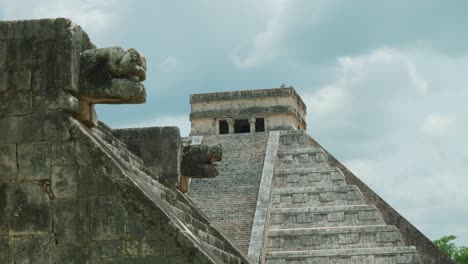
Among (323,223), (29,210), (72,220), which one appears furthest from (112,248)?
(323,223)

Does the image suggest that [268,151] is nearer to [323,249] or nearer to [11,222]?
[323,249]

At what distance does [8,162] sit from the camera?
275 inches

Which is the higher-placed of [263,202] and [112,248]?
[263,202]

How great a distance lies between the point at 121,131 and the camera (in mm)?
10570

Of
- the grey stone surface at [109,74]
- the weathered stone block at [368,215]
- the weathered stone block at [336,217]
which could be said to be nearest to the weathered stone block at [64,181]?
the grey stone surface at [109,74]

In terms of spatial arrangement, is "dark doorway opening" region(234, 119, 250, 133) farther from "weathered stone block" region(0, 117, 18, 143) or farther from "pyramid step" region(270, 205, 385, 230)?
"weathered stone block" region(0, 117, 18, 143)

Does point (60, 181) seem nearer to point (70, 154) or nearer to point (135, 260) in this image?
point (70, 154)

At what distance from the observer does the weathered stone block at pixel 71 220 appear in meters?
6.68

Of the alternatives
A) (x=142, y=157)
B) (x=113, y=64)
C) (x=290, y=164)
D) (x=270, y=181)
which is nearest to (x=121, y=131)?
(x=142, y=157)

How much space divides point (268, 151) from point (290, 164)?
912mm

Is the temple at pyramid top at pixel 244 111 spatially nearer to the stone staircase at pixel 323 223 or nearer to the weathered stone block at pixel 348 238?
the stone staircase at pixel 323 223

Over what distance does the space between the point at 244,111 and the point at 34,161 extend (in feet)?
65.8

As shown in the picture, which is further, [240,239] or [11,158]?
[240,239]

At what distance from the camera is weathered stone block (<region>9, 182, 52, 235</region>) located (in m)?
6.76
